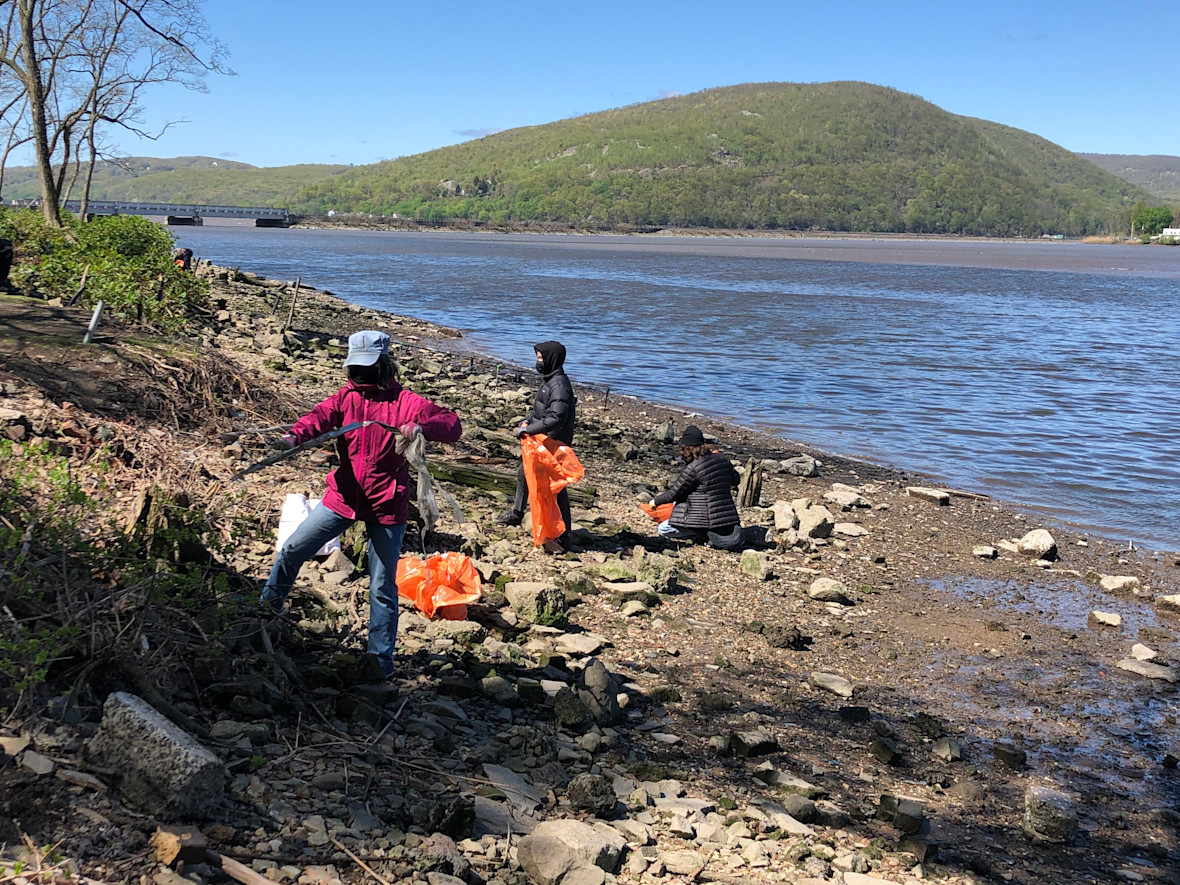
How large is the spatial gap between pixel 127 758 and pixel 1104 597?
8.80m

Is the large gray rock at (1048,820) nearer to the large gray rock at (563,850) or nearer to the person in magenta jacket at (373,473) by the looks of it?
the large gray rock at (563,850)

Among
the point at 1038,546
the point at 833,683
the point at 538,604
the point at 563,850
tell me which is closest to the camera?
the point at 563,850

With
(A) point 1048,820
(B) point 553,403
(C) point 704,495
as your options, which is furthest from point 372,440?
(C) point 704,495

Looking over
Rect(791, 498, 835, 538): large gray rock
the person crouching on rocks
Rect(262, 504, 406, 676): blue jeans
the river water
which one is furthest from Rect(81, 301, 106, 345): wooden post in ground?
the river water

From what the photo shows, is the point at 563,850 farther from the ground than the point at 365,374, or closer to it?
closer to it

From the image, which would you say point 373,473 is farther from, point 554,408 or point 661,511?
point 661,511

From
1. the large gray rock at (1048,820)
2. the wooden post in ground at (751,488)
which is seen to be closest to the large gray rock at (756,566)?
the wooden post in ground at (751,488)

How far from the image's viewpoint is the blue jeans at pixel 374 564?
218 inches

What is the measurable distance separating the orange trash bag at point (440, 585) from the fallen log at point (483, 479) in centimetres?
331

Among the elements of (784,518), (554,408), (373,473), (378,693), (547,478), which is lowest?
(784,518)

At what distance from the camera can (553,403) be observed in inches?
353

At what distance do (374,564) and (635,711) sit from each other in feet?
6.03

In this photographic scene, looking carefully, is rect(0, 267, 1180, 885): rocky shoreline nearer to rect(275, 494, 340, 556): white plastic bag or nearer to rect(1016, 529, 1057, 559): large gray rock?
rect(1016, 529, 1057, 559): large gray rock

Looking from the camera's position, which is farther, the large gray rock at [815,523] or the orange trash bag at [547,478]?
the large gray rock at [815,523]
